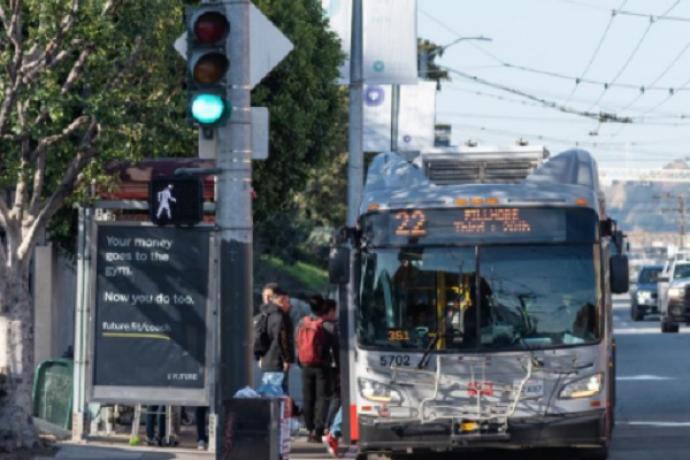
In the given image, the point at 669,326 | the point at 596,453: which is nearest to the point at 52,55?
the point at 596,453

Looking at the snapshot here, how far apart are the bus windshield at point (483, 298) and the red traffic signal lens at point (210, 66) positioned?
4.15 meters

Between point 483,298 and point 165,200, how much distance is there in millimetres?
3174

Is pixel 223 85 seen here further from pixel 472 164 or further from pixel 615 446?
pixel 615 446

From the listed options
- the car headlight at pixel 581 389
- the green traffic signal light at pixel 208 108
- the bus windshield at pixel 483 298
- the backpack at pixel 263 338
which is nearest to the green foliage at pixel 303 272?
the backpack at pixel 263 338

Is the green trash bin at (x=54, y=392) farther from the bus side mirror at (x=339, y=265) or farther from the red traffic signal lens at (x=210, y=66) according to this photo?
the red traffic signal lens at (x=210, y=66)

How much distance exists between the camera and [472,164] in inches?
663

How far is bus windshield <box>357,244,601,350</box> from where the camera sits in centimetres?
1513

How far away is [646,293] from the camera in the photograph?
57656mm

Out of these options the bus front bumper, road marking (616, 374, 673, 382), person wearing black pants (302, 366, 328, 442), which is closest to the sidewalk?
person wearing black pants (302, 366, 328, 442)

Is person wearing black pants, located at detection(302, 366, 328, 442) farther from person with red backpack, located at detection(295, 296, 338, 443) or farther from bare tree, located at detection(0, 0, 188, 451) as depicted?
bare tree, located at detection(0, 0, 188, 451)

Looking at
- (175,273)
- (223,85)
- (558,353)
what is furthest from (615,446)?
(223,85)

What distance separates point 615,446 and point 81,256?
6.22 meters

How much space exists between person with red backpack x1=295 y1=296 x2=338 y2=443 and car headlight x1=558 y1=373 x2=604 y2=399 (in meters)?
4.00

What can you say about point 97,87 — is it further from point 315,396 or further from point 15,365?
point 315,396
